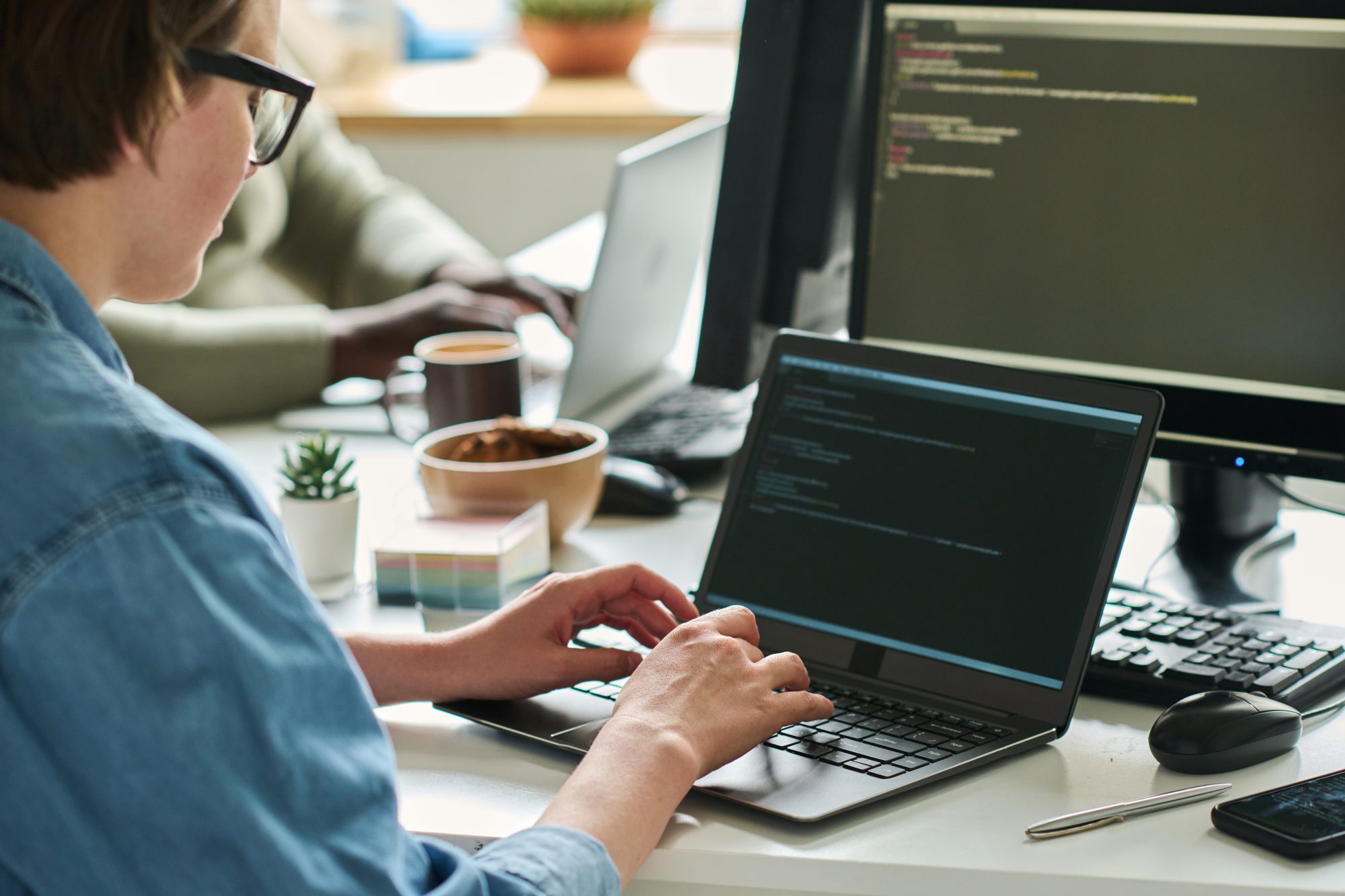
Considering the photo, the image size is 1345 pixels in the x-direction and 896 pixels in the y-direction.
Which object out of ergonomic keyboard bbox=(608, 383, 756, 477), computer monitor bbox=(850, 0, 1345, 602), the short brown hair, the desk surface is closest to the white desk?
computer monitor bbox=(850, 0, 1345, 602)

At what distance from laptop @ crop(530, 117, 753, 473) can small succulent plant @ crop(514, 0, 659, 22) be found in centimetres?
207

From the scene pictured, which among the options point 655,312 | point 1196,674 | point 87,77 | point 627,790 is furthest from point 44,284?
point 655,312

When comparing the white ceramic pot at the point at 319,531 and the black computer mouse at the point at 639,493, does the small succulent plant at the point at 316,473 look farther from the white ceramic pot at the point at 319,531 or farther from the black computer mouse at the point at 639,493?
the black computer mouse at the point at 639,493

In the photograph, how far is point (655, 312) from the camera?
1.62m

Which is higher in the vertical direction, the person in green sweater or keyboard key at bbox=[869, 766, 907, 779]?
the person in green sweater

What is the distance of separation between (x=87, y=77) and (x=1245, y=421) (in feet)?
2.74

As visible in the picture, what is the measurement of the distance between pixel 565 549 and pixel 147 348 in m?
0.70

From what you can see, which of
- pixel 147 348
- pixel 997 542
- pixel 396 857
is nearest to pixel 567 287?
pixel 147 348

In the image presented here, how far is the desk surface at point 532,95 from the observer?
3.47 metres

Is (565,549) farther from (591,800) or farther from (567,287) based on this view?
(567,287)

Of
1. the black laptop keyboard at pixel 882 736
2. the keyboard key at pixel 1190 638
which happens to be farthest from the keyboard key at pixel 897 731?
the keyboard key at pixel 1190 638

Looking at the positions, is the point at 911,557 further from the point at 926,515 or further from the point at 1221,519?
the point at 1221,519

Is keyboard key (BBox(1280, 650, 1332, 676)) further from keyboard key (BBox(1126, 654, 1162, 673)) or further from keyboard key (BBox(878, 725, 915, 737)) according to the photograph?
keyboard key (BBox(878, 725, 915, 737))

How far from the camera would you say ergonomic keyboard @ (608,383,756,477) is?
1423 mm
